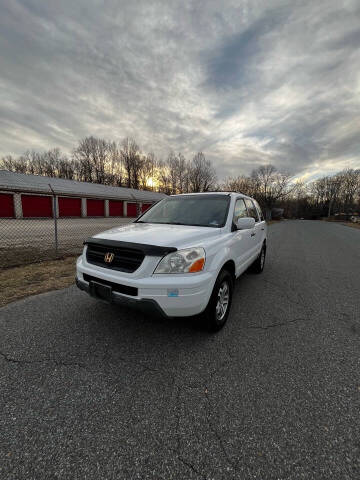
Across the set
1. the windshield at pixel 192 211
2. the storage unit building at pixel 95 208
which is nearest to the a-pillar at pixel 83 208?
the storage unit building at pixel 95 208

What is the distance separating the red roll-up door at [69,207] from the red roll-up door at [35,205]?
1.94 metres

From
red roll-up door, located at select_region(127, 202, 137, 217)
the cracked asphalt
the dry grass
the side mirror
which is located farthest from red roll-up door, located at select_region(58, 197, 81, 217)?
the side mirror

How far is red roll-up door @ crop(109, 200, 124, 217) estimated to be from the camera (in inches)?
1244

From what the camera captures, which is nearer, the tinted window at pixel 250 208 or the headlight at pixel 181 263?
the headlight at pixel 181 263

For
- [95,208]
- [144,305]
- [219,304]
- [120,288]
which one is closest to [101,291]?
[120,288]

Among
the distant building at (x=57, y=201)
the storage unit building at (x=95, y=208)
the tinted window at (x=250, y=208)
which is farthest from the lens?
the storage unit building at (x=95, y=208)

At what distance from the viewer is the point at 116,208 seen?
3225cm

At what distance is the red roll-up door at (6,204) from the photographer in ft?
65.4

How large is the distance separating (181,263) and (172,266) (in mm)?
103

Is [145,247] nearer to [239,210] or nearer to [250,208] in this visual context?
[239,210]

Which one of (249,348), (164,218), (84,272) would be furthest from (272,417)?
(164,218)

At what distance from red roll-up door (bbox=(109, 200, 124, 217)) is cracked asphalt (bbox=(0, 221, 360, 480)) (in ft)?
97.5

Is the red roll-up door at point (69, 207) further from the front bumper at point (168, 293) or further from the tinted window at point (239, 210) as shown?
the front bumper at point (168, 293)

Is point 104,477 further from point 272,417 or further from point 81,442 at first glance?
point 272,417
